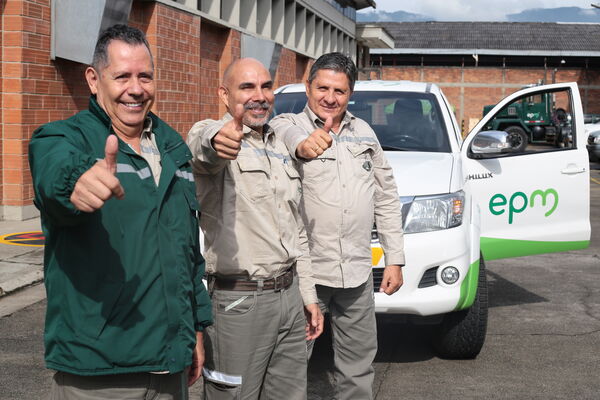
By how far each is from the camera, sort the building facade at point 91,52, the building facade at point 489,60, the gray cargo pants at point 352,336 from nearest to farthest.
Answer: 1. the gray cargo pants at point 352,336
2. the building facade at point 91,52
3. the building facade at point 489,60

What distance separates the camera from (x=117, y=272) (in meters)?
2.46

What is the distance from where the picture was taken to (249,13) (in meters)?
23.4

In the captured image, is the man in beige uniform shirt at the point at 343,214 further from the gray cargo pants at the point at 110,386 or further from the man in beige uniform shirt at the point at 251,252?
the gray cargo pants at the point at 110,386

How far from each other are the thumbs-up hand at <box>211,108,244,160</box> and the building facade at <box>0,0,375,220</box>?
9857 mm

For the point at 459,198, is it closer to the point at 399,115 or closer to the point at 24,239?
the point at 399,115

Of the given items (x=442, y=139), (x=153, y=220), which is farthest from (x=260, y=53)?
(x=153, y=220)

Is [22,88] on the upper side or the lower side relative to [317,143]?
upper

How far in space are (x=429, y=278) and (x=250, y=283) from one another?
7.59ft

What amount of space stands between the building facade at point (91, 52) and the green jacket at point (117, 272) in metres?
10.1

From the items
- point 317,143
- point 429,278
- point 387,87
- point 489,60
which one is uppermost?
point 489,60

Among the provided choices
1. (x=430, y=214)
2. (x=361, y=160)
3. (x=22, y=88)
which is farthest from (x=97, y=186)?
(x=22, y=88)

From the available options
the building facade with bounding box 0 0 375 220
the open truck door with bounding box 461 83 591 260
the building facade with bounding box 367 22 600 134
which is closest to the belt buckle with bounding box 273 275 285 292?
the open truck door with bounding box 461 83 591 260

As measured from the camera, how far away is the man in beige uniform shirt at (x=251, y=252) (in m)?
3.24

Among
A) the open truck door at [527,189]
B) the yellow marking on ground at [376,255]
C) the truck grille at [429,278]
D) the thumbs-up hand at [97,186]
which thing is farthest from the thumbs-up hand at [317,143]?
the open truck door at [527,189]
